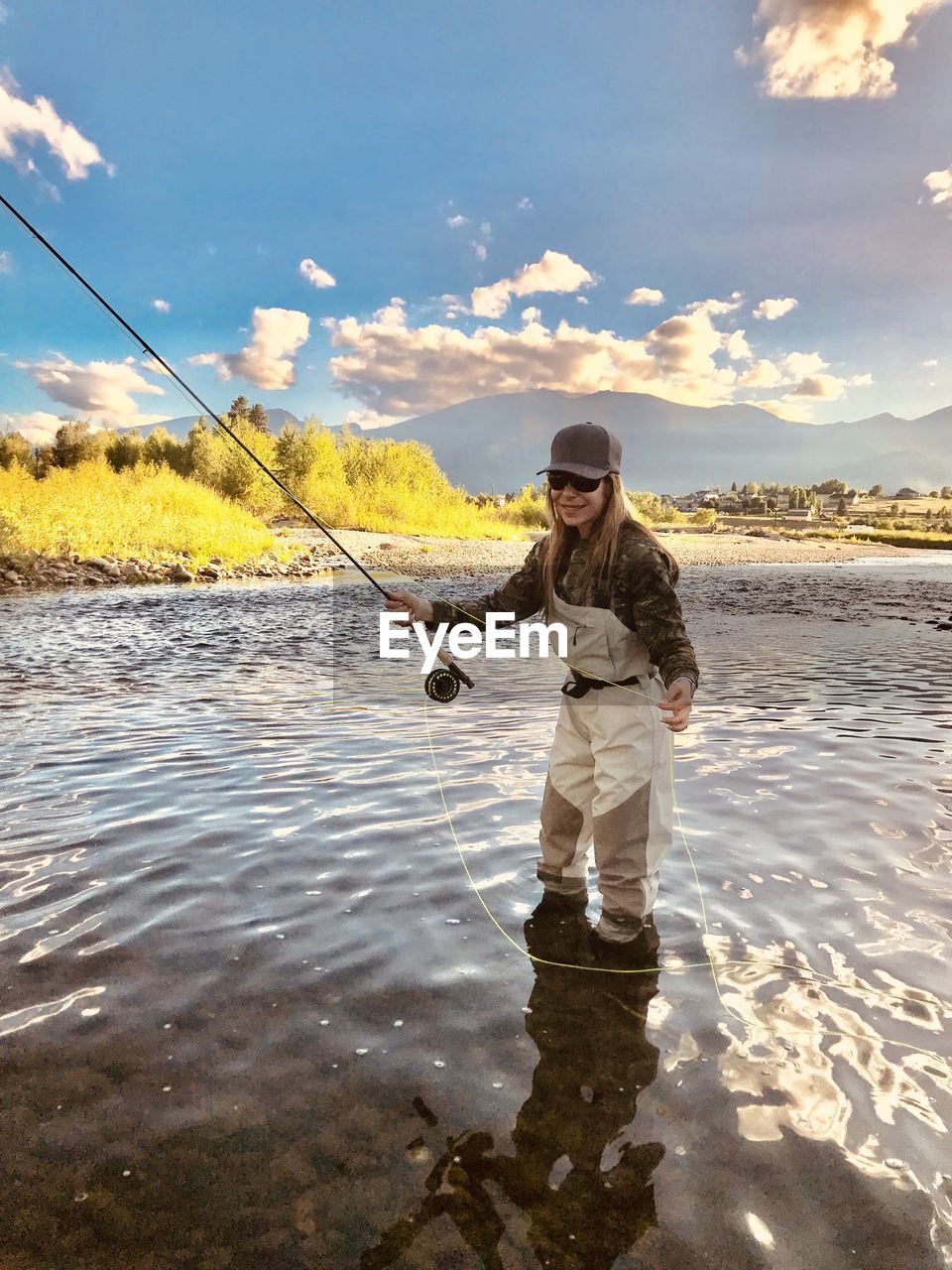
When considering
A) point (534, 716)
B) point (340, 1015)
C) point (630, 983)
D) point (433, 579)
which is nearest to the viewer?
point (340, 1015)

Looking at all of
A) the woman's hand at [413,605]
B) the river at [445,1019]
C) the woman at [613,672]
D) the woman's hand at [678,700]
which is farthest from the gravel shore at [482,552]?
the woman's hand at [678,700]

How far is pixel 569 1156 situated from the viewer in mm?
2346

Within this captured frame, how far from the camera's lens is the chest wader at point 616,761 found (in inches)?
137

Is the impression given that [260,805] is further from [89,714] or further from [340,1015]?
[89,714]

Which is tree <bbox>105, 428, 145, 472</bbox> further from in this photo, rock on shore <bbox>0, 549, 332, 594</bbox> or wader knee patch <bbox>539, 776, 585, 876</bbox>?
wader knee patch <bbox>539, 776, 585, 876</bbox>

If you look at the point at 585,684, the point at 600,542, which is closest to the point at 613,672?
the point at 585,684

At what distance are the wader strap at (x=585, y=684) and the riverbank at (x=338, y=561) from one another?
14382mm

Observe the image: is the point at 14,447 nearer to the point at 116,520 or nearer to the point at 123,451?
the point at 123,451

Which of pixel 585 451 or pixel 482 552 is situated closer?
pixel 585 451

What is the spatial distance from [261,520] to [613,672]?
32.4 m

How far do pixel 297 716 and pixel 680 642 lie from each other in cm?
480

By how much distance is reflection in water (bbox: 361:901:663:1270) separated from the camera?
206cm

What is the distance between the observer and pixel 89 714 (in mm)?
7277

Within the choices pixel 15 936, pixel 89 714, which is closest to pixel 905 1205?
pixel 15 936
